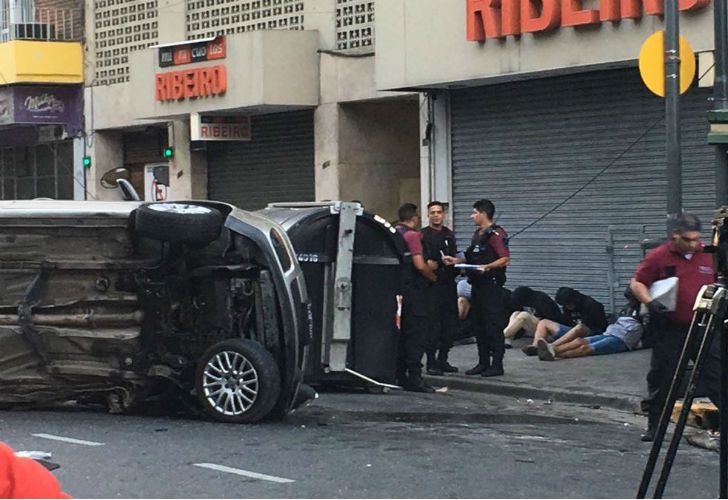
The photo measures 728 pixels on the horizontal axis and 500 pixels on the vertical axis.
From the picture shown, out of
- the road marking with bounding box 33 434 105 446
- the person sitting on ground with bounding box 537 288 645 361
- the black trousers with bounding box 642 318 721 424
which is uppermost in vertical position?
the black trousers with bounding box 642 318 721 424

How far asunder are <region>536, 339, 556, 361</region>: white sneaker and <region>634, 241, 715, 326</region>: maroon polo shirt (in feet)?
18.3

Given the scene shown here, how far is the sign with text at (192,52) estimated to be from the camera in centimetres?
2127

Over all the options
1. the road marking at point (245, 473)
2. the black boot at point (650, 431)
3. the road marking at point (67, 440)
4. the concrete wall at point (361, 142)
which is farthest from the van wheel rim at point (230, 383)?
the concrete wall at point (361, 142)

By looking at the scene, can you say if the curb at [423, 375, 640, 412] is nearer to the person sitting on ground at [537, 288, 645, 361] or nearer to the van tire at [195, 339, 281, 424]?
the person sitting on ground at [537, 288, 645, 361]

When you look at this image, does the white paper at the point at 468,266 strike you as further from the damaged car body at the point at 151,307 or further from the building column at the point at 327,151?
the building column at the point at 327,151

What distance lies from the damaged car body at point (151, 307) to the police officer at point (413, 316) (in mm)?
2065

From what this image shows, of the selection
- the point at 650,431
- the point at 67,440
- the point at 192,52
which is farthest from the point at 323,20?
the point at 67,440

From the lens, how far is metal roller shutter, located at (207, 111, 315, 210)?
72.8 ft

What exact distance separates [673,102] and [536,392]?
9.44 feet

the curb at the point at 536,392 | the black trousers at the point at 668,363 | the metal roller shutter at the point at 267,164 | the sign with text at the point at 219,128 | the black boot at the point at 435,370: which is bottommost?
the curb at the point at 536,392

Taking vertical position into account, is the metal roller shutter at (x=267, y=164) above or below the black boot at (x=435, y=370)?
above

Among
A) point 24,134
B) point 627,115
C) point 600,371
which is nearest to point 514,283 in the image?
point 627,115

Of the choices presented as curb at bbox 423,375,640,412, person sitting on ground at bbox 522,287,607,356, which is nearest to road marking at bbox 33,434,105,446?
curb at bbox 423,375,640,412

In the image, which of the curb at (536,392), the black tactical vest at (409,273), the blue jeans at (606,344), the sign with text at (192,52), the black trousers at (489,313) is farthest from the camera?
the sign with text at (192,52)
